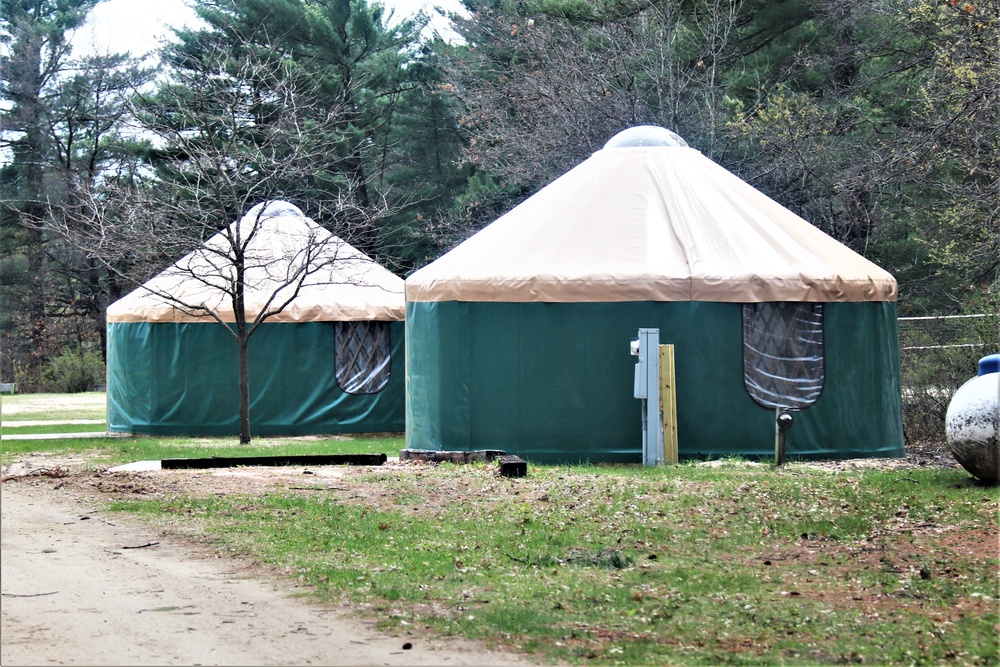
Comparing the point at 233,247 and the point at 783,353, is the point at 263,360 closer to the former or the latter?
the point at 233,247

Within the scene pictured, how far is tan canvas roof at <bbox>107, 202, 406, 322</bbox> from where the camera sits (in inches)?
637

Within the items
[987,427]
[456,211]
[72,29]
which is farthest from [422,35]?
[987,427]

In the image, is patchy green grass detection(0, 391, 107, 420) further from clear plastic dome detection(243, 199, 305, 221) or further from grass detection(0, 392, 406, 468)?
clear plastic dome detection(243, 199, 305, 221)

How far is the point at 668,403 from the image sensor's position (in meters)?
11.3

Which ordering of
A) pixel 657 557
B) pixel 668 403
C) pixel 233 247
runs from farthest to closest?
pixel 233 247, pixel 668 403, pixel 657 557

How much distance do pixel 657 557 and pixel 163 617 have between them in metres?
2.84

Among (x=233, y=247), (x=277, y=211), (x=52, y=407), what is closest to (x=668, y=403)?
(x=233, y=247)

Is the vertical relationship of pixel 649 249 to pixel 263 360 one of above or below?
above

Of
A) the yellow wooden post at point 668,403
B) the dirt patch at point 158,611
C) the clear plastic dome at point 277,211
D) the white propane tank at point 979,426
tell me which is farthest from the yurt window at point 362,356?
the white propane tank at point 979,426

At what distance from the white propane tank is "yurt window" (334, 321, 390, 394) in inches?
369

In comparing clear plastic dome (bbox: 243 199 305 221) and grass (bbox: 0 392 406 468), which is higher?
clear plastic dome (bbox: 243 199 305 221)

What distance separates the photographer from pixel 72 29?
34.0 metres

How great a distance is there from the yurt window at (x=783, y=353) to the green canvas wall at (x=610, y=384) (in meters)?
0.09

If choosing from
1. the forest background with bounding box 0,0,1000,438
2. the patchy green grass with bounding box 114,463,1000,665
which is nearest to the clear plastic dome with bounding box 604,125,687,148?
the forest background with bounding box 0,0,1000,438
